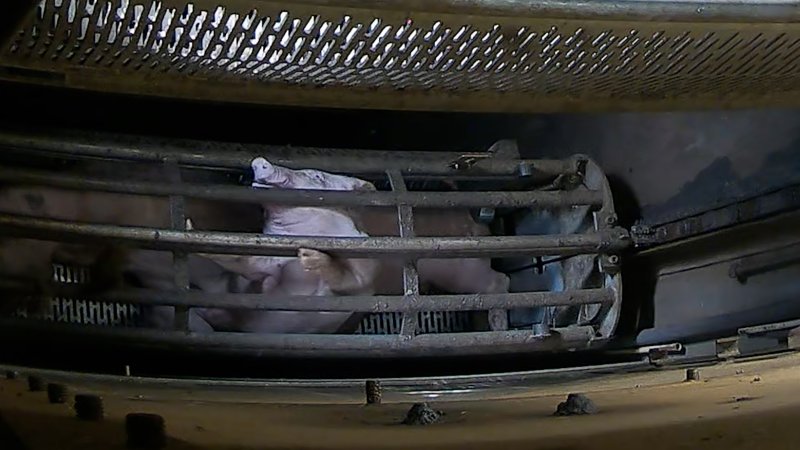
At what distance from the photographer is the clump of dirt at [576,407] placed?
1.01 meters

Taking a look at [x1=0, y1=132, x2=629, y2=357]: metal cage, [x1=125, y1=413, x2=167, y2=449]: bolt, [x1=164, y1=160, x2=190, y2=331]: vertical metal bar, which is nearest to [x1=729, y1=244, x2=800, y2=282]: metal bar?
[x1=0, y1=132, x2=629, y2=357]: metal cage

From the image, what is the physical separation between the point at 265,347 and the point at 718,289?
75cm

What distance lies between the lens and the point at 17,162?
4.11 ft

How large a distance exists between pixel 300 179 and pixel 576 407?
0.54 metres

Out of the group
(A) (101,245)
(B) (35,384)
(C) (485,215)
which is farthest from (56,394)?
(C) (485,215)

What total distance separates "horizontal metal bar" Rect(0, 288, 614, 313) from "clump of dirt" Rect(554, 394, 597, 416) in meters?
0.29

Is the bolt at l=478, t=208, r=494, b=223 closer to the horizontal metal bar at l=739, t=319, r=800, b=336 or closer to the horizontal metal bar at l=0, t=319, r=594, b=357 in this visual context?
the horizontal metal bar at l=0, t=319, r=594, b=357

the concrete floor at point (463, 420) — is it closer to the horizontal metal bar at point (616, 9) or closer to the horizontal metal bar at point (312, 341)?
the horizontal metal bar at point (312, 341)

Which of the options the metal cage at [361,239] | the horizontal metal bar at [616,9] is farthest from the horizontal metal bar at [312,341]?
the horizontal metal bar at [616,9]

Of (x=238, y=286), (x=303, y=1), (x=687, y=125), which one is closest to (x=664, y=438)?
(x=303, y=1)

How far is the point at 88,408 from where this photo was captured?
2.69ft

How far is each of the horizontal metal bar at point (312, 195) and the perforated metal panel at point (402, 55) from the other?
0.81ft

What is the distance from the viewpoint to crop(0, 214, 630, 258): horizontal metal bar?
3.68 feet

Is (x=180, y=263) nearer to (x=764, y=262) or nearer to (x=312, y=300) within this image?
(x=312, y=300)
